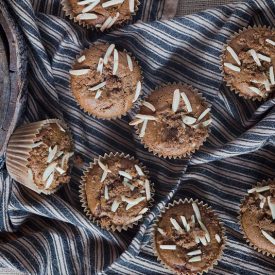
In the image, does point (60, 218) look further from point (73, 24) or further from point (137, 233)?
point (73, 24)

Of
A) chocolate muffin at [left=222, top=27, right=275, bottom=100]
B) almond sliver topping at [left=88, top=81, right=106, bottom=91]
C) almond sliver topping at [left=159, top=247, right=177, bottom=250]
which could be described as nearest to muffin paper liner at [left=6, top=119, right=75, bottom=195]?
almond sliver topping at [left=88, top=81, right=106, bottom=91]

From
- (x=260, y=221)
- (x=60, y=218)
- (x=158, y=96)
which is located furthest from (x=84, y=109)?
(x=260, y=221)

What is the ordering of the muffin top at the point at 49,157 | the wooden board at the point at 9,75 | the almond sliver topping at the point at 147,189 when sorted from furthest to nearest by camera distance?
the almond sliver topping at the point at 147,189 → the muffin top at the point at 49,157 → the wooden board at the point at 9,75

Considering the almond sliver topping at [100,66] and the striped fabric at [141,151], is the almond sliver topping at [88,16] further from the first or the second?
the almond sliver topping at [100,66]

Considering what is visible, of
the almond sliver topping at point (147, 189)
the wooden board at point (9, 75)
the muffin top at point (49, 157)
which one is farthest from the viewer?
the almond sliver topping at point (147, 189)

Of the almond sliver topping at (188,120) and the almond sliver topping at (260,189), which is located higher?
the almond sliver topping at (188,120)

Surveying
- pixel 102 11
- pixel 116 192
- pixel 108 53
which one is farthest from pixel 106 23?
pixel 116 192

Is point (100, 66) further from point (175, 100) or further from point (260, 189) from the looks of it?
point (260, 189)

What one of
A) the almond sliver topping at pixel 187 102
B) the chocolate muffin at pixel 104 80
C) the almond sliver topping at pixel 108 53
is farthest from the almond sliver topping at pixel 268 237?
the almond sliver topping at pixel 108 53

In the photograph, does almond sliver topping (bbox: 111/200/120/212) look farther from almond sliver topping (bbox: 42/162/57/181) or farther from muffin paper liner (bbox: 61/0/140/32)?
muffin paper liner (bbox: 61/0/140/32)
